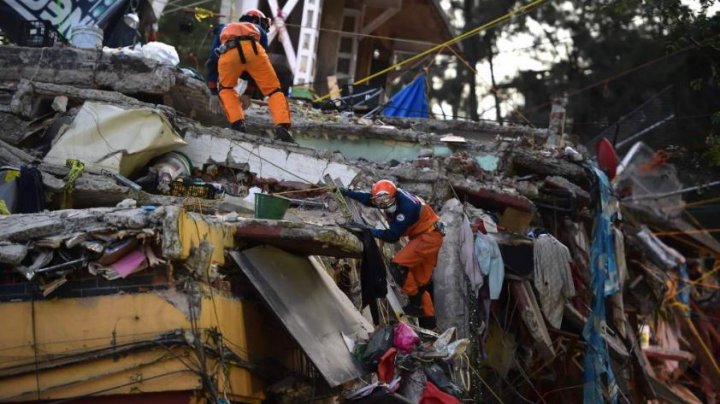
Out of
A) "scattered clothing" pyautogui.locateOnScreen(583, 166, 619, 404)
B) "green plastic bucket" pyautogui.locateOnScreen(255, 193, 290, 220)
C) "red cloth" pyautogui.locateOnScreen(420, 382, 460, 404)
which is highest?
"green plastic bucket" pyautogui.locateOnScreen(255, 193, 290, 220)

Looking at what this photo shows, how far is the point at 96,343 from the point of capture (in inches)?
294

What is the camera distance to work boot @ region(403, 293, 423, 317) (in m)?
11.6

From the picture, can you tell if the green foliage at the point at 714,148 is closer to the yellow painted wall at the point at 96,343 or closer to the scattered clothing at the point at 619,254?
the scattered clothing at the point at 619,254

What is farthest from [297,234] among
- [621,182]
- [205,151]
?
[621,182]

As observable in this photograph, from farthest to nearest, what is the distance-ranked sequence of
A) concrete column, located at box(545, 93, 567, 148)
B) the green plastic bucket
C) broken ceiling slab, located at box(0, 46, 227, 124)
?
concrete column, located at box(545, 93, 567, 148) → broken ceiling slab, located at box(0, 46, 227, 124) → the green plastic bucket

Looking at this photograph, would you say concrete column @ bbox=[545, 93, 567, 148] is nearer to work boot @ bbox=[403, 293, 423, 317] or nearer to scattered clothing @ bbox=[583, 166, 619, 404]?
scattered clothing @ bbox=[583, 166, 619, 404]

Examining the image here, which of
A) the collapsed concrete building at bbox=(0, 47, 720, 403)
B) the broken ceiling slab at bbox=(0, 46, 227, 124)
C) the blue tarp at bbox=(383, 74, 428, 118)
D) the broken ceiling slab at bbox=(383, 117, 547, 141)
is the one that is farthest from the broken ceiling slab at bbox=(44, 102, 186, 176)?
the blue tarp at bbox=(383, 74, 428, 118)

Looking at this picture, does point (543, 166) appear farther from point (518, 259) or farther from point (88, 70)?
point (88, 70)

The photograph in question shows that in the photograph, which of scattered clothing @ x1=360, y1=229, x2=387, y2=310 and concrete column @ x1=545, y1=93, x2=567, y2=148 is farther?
concrete column @ x1=545, y1=93, x2=567, y2=148

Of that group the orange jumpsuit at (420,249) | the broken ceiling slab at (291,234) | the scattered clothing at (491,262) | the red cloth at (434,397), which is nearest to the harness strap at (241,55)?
the orange jumpsuit at (420,249)

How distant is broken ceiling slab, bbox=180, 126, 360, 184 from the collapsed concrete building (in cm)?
2

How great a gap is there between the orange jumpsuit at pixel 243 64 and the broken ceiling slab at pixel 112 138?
1.19 m

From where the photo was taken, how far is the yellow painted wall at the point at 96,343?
24.4ft

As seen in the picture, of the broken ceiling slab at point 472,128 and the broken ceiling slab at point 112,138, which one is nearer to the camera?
the broken ceiling slab at point 112,138
